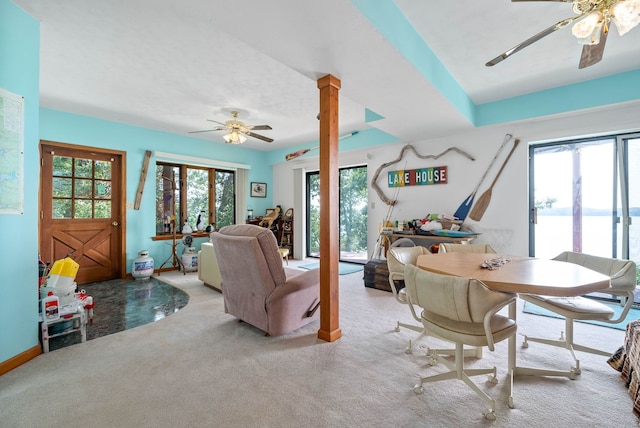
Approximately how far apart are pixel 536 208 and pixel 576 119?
1.22 metres

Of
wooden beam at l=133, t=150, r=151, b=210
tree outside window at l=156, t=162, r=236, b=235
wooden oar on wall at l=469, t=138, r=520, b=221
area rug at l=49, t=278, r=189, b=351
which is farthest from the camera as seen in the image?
tree outside window at l=156, t=162, r=236, b=235

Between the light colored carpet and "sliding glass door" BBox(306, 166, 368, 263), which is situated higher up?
"sliding glass door" BBox(306, 166, 368, 263)

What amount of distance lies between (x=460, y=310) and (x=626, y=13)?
1856mm

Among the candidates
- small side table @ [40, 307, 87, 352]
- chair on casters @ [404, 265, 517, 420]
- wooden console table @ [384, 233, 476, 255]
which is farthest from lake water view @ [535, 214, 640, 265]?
small side table @ [40, 307, 87, 352]

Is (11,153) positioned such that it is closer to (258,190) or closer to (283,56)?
(283,56)

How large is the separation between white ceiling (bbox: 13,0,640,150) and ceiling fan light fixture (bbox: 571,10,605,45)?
58 cm

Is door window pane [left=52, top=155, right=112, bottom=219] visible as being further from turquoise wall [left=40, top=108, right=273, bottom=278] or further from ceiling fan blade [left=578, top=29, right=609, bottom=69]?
ceiling fan blade [left=578, top=29, right=609, bottom=69]

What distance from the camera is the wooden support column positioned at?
2471mm

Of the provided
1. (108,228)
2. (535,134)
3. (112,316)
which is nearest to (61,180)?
(108,228)

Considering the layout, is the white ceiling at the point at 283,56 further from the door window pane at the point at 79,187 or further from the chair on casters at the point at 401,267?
the chair on casters at the point at 401,267

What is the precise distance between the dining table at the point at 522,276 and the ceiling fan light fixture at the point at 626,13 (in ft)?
4.74

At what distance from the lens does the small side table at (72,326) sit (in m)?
2.20

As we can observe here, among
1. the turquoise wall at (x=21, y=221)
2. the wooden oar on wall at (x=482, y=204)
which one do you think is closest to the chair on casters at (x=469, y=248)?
the wooden oar on wall at (x=482, y=204)

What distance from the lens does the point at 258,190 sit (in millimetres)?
6977
